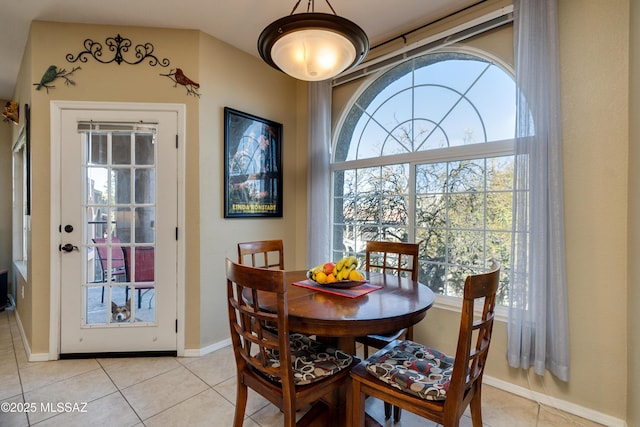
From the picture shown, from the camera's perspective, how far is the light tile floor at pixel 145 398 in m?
1.76

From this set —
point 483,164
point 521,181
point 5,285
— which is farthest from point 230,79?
point 5,285

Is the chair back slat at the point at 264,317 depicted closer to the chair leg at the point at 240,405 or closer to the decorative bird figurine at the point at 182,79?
the chair leg at the point at 240,405

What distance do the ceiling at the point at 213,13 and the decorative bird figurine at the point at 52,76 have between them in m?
0.39

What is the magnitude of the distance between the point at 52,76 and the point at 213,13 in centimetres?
135

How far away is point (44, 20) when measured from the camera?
2400 millimetres

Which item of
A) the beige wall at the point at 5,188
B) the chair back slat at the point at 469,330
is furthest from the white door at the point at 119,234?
the beige wall at the point at 5,188

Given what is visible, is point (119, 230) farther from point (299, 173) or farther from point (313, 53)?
point (313, 53)

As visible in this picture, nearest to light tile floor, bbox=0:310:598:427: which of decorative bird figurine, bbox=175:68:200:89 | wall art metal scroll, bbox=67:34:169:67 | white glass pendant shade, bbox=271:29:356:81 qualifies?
white glass pendant shade, bbox=271:29:356:81

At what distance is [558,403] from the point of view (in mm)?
1861

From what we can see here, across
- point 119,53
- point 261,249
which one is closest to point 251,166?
point 261,249

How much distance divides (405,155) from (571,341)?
1.69m

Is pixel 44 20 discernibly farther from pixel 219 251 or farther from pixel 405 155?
pixel 405 155

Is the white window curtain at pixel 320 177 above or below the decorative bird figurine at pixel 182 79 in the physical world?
below

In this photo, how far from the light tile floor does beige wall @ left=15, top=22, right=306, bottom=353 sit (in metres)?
0.29
